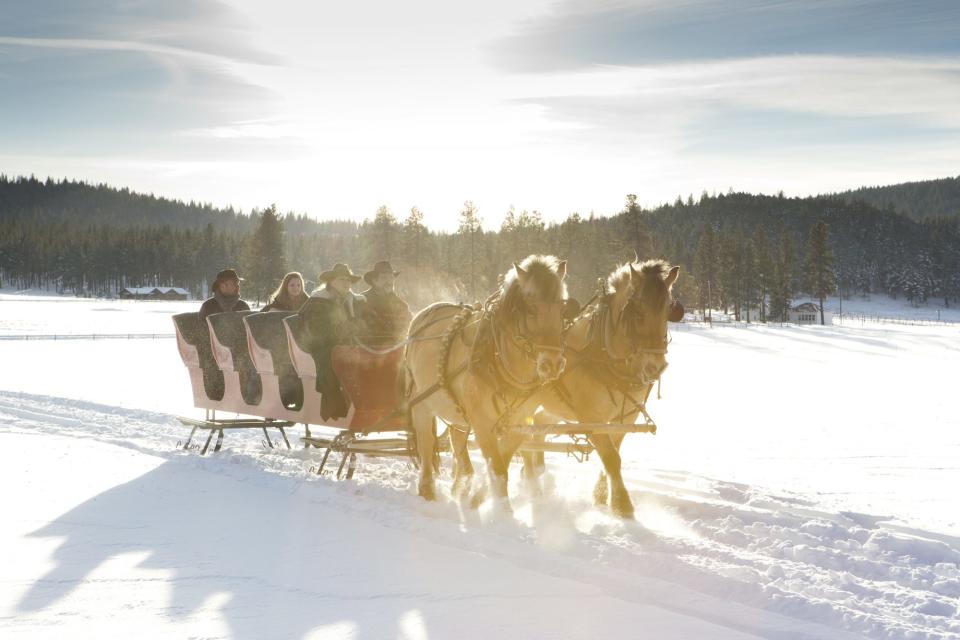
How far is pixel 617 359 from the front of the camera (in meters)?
6.81

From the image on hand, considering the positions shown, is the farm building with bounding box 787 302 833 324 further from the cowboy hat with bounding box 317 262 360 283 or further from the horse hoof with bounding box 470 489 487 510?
the horse hoof with bounding box 470 489 487 510

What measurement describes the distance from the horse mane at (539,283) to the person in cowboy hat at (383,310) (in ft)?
9.90

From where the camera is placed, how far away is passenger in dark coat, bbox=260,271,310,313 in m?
11.2

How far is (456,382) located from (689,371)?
68.5 feet

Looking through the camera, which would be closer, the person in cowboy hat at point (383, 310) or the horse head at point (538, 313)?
the horse head at point (538, 313)

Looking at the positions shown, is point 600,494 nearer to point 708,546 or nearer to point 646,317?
point 708,546

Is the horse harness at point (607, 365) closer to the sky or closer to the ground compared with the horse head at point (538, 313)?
closer to the ground

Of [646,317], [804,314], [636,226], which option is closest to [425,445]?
[646,317]

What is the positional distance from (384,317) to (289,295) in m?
2.75

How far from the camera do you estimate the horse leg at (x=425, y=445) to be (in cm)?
761

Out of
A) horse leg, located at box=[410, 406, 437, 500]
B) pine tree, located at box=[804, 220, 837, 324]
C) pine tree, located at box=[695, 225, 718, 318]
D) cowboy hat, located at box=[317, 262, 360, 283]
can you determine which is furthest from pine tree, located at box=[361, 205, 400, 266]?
horse leg, located at box=[410, 406, 437, 500]

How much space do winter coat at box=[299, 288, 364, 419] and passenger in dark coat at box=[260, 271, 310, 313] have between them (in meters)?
2.34

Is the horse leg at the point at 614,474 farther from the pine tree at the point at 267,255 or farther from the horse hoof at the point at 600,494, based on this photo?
the pine tree at the point at 267,255

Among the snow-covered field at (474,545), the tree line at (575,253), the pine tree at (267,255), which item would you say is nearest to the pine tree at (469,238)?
the tree line at (575,253)
